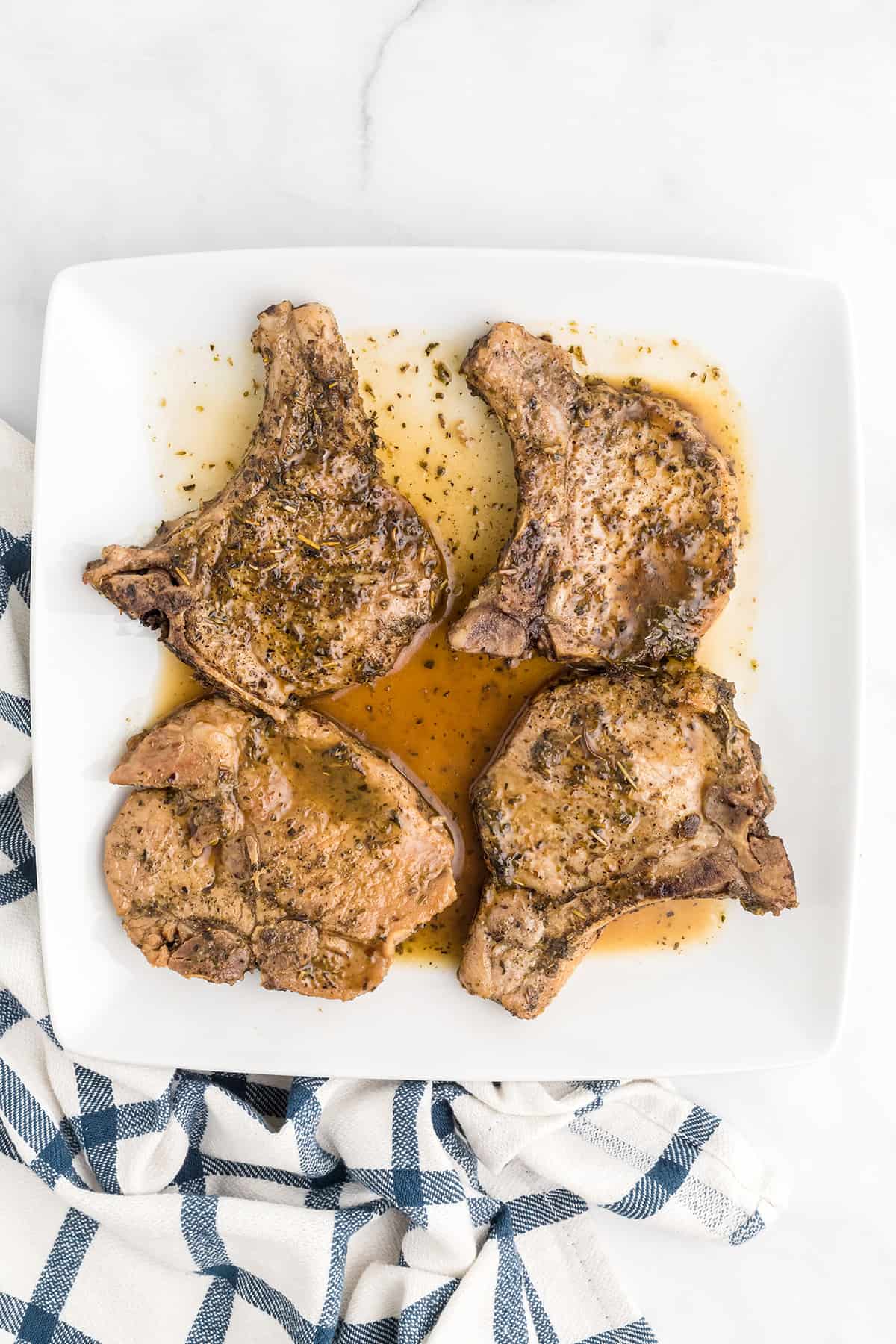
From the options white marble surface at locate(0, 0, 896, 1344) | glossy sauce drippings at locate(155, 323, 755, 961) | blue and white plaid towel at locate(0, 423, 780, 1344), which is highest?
white marble surface at locate(0, 0, 896, 1344)

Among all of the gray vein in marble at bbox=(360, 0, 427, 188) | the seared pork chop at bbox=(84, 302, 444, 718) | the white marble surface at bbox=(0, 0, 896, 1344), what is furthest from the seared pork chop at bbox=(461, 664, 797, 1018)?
the gray vein in marble at bbox=(360, 0, 427, 188)

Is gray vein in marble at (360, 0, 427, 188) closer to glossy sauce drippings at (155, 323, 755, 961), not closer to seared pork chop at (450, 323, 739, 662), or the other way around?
glossy sauce drippings at (155, 323, 755, 961)

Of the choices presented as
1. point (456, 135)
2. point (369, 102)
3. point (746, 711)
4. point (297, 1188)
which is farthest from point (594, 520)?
point (297, 1188)

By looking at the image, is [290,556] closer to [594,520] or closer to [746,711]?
[594,520]

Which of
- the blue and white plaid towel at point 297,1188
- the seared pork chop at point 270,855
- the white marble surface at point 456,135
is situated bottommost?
the blue and white plaid towel at point 297,1188

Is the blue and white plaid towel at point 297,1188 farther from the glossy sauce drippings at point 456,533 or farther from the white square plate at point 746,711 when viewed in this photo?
the glossy sauce drippings at point 456,533

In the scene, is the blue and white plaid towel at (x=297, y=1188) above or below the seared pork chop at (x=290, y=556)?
below

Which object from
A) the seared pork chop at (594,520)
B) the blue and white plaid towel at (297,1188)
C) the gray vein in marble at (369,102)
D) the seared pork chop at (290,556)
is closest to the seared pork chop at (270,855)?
the seared pork chop at (290,556)
